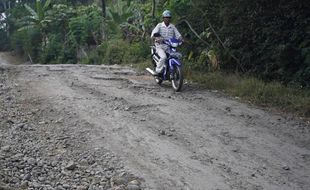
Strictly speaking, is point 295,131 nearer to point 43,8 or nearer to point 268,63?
point 268,63

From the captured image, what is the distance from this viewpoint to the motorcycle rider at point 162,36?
10.8 meters

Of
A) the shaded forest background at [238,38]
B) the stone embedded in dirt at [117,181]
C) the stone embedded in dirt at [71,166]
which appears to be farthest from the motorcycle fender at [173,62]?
the stone embedded in dirt at [117,181]

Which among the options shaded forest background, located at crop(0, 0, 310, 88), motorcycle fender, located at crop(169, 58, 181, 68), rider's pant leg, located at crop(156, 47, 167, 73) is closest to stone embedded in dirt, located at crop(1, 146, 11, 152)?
motorcycle fender, located at crop(169, 58, 181, 68)

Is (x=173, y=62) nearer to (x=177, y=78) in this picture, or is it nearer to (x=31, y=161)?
(x=177, y=78)

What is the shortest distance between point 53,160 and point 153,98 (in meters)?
4.08

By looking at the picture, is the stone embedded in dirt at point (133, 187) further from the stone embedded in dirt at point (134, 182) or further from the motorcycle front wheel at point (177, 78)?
the motorcycle front wheel at point (177, 78)

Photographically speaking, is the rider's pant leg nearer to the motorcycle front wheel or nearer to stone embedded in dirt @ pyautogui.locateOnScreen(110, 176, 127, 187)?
the motorcycle front wheel

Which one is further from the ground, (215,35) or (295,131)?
(215,35)

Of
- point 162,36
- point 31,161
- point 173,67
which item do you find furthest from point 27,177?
point 162,36

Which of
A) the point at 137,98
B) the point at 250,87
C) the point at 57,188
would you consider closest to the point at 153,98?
the point at 137,98

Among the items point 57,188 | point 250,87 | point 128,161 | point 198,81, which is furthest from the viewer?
point 198,81

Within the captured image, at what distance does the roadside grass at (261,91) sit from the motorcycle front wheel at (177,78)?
1.06 metres

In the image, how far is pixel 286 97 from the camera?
364 inches

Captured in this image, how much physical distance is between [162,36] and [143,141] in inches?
197
